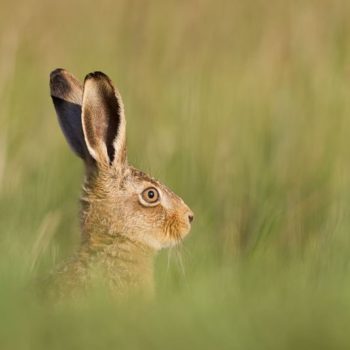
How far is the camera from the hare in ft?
19.9

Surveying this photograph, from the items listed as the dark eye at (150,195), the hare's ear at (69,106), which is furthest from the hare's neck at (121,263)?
the hare's ear at (69,106)

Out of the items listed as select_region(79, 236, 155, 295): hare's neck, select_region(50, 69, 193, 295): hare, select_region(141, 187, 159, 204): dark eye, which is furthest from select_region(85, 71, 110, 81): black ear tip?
select_region(79, 236, 155, 295): hare's neck

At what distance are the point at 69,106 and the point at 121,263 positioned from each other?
1.21 metres

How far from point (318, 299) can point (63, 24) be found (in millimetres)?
6496

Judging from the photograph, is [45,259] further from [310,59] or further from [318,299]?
[310,59]

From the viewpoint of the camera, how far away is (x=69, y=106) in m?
6.57

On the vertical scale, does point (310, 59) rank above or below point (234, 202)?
above

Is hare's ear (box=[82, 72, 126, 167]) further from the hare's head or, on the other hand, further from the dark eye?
the dark eye

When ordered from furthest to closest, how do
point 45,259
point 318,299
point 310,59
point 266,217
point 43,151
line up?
1. point 310,59
2. point 43,151
3. point 266,217
4. point 45,259
5. point 318,299

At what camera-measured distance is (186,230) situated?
20.8ft

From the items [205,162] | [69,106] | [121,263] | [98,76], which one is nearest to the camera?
[121,263]

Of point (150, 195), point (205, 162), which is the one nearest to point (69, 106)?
point (150, 195)

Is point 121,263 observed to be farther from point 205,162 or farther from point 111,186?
point 205,162

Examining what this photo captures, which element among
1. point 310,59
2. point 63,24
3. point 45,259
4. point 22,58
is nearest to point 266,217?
point 45,259
